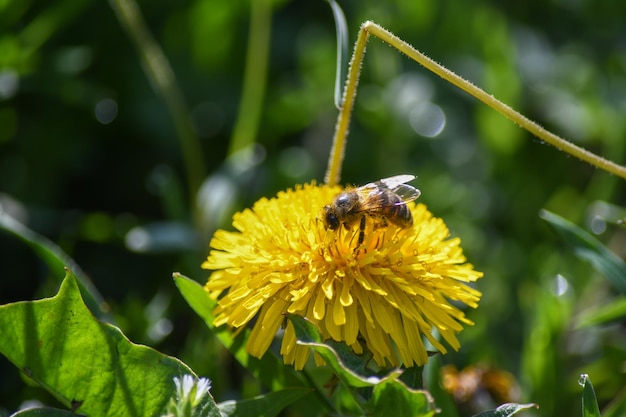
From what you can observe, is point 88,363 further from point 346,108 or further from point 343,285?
point 346,108

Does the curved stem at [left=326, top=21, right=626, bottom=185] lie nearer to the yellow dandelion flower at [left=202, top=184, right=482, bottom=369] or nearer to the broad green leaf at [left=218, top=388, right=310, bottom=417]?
the yellow dandelion flower at [left=202, top=184, right=482, bottom=369]

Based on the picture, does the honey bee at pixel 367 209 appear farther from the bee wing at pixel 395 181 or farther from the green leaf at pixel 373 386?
the green leaf at pixel 373 386

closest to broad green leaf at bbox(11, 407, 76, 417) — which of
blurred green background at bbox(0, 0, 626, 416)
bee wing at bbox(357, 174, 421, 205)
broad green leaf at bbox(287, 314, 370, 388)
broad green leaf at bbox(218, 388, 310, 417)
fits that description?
broad green leaf at bbox(218, 388, 310, 417)

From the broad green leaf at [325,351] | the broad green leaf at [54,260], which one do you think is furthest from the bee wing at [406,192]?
the broad green leaf at [54,260]

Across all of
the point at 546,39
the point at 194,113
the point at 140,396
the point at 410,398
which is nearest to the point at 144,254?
the point at 194,113

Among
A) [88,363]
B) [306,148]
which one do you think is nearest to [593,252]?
[88,363]
